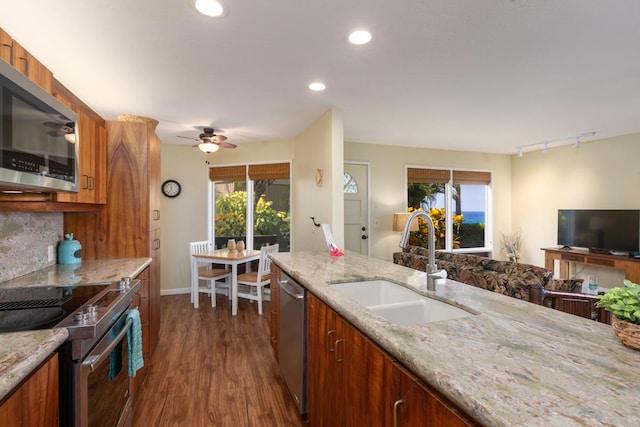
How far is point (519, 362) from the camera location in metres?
0.81

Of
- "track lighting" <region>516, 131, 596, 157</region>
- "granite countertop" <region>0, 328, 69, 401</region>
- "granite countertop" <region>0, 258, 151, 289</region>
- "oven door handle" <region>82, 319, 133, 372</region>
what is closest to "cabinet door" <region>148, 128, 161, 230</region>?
"granite countertop" <region>0, 258, 151, 289</region>

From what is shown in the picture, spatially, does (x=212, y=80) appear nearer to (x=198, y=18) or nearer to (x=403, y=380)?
(x=198, y=18)

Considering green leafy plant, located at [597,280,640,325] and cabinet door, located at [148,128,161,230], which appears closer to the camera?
green leafy plant, located at [597,280,640,325]

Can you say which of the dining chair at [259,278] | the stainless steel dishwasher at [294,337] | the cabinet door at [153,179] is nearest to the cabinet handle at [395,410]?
the stainless steel dishwasher at [294,337]

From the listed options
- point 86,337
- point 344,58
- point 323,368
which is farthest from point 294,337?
point 344,58

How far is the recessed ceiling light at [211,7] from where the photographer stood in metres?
1.67

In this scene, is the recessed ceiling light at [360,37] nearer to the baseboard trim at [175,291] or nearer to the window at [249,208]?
the window at [249,208]

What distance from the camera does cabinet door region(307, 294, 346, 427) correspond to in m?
1.38

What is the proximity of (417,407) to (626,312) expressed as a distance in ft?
2.06

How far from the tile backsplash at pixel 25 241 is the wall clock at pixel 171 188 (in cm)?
264

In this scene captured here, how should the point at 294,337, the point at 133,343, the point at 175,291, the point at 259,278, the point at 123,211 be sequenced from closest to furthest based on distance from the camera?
the point at 133,343 → the point at 294,337 → the point at 123,211 → the point at 259,278 → the point at 175,291

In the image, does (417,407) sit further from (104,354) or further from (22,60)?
(22,60)

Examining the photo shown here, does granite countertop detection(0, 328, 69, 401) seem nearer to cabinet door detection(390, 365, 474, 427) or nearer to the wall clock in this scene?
cabinet door detection(390, 365, 474, 427)

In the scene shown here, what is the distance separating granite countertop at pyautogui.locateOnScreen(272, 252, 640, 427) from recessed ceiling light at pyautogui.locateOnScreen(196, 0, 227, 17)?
1.68 metres
